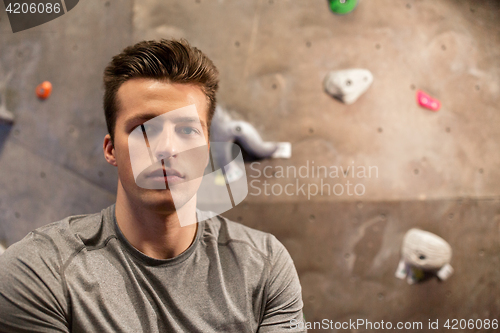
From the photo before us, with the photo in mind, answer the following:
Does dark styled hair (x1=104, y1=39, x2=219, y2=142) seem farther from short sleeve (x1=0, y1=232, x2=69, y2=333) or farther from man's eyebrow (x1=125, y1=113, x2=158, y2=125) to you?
short sleeve (x1=0, y1=232, x2=69, y2=333)

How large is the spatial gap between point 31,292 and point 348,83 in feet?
3.40

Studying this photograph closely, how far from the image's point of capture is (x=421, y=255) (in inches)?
44.8

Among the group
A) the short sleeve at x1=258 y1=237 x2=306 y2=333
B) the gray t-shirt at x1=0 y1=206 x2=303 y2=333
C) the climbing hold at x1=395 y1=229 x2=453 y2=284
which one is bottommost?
the climbing hold at x1=395 y1=229 x2=453 y2=284

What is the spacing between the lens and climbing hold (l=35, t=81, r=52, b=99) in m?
1.02

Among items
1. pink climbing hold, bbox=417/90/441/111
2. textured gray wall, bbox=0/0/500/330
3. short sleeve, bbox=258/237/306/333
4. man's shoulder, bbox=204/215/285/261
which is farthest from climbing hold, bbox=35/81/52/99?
pink climbing hold, bbox=417/90/441/111

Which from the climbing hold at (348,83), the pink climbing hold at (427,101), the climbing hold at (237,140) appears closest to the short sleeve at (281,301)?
the climbing hold at (237,140)

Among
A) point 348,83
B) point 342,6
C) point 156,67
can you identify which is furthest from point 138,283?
point 342,6

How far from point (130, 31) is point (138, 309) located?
0.81 m

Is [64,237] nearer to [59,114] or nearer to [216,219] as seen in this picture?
[216,219]

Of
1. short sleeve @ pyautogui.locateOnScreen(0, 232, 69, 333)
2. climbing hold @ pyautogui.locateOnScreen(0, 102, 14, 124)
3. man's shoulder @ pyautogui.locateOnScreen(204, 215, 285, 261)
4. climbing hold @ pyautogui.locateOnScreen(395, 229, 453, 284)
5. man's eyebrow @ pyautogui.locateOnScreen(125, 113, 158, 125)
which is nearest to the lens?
short sleeve @ pyautogui.locateOnScreen(0, 232, 69, 333)

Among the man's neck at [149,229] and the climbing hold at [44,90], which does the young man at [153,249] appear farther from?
the climbing hold at [44,90]

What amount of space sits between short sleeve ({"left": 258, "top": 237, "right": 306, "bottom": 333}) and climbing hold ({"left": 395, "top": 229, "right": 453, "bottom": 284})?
0.53 meters

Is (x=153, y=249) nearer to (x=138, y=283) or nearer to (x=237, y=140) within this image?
(x=138, y=283)

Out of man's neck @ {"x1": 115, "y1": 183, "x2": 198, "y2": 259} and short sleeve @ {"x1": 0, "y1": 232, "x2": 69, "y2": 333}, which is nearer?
short sleeve @ {"x1": 0, "y1": 232, "x2": 69, "y2": 333}
